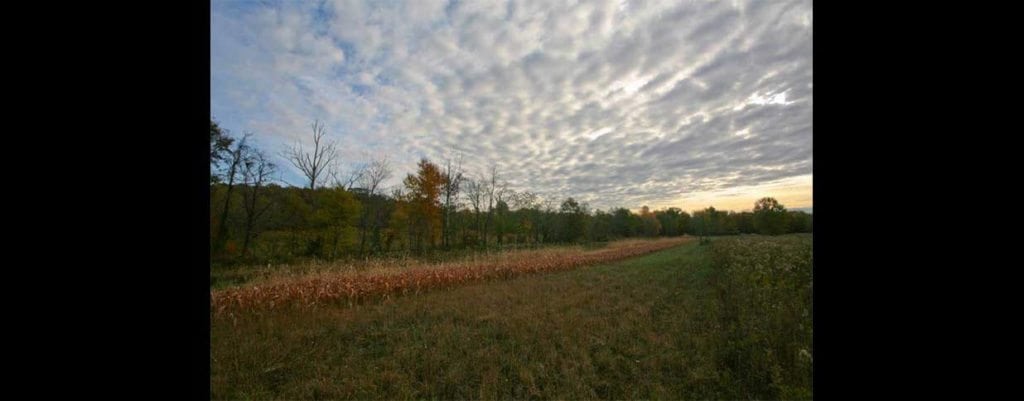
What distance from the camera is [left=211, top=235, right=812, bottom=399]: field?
11.8ft

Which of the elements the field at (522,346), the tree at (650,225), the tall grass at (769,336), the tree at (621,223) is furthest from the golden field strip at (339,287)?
the tree at (650,225)

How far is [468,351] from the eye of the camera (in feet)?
14.8

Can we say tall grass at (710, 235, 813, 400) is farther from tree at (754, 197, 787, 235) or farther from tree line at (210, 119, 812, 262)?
tree at (754, 197, 787, 235)

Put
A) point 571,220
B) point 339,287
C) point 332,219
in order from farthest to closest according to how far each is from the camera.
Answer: point 571,220 → point 332,219 → point 339,287

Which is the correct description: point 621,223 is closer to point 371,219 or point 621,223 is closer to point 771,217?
point 771,217

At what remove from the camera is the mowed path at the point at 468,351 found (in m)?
3.58

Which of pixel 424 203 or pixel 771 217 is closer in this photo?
pixel 424 203

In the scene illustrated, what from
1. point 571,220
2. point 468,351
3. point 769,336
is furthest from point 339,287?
point 571,220

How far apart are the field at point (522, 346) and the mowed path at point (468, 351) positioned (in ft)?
0.07

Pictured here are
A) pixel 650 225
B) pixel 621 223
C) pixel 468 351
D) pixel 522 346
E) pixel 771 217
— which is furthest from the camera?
pixel 650 225

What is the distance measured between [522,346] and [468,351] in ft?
2.78
